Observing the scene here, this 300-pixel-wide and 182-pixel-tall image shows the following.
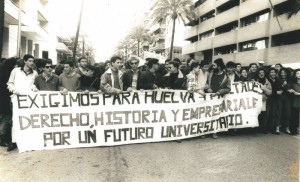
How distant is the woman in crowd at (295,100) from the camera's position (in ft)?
31.1

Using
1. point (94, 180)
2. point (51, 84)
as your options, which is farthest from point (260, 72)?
point (94, 180)

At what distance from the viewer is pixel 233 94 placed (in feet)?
29.0

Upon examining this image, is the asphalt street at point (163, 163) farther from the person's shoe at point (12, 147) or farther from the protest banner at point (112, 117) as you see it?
the protest banner at point (112, 117)

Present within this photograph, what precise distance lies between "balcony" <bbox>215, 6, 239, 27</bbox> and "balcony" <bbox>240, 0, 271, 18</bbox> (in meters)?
1.77

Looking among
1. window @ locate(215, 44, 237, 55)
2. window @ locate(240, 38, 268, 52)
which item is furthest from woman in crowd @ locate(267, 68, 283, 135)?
window @ locate(215, 44, 237, 55)

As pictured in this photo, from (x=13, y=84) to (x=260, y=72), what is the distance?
19.8 feet

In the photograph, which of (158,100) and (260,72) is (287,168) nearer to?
(158,100)

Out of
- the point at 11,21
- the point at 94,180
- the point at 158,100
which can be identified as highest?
the point at 11,21

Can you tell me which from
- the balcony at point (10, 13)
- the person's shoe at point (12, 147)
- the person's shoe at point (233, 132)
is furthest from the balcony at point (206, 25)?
the person's shoe at point (12, 147)

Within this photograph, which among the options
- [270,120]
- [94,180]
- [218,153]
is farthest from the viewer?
[270,120]

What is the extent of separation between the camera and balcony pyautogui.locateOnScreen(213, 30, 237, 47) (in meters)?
41.4

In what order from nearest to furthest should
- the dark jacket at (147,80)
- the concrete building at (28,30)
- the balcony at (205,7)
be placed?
the dark jacket at (147,80)
the concrete building at (28,30)
the balcony at (205,7)

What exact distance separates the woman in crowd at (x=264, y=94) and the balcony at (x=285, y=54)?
795 inches

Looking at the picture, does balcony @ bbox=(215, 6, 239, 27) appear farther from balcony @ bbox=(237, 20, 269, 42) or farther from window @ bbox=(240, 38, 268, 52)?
window @ bbox=(240, 38, 268, 52)
